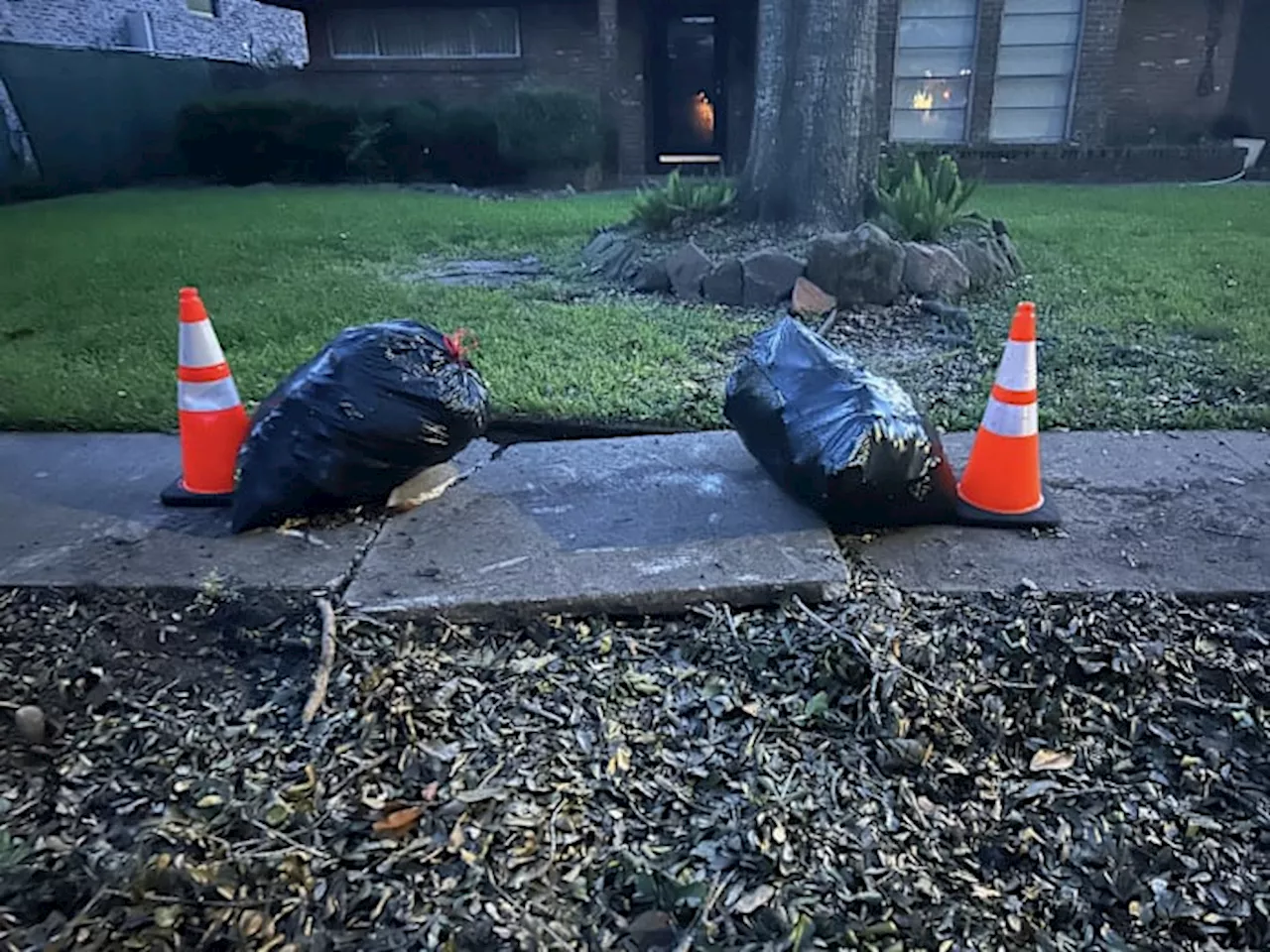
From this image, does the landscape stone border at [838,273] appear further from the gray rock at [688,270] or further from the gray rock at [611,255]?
the gray rock at [611,255]

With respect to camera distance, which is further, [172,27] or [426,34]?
[172,27]

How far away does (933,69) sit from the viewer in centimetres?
1440

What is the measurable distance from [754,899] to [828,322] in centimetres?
421

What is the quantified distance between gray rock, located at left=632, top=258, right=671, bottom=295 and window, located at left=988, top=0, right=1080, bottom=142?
10.2 metres

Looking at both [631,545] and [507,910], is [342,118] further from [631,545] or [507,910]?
[507,910]

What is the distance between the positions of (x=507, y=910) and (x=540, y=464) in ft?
6.08

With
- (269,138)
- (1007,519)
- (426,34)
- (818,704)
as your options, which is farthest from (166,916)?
(426,34)

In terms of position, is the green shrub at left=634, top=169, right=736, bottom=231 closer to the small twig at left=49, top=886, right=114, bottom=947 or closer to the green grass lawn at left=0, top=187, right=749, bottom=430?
the green grass lawn at left=0, top=187, right=749, bottom=430

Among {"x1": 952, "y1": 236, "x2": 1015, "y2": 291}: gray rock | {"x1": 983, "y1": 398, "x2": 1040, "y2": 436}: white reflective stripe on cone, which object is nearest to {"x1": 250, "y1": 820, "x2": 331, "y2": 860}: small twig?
{"x1": 983, "y1": 398, "x2": 1040, "y2": 436}: white reflective stripe on cone

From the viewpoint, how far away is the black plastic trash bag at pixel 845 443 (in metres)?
2.71

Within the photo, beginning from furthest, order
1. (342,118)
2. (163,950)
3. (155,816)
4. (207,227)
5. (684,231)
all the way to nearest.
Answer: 1. (342,118)
2. (207,227)
3. (684,231)
4. (155,816)
5. (163,950)

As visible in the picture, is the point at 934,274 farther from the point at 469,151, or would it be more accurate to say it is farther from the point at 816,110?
the point at 469,151

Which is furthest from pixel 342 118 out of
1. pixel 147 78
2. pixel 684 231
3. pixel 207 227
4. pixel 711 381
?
pixel 711 381

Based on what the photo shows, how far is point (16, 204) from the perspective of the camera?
39.1 feet
